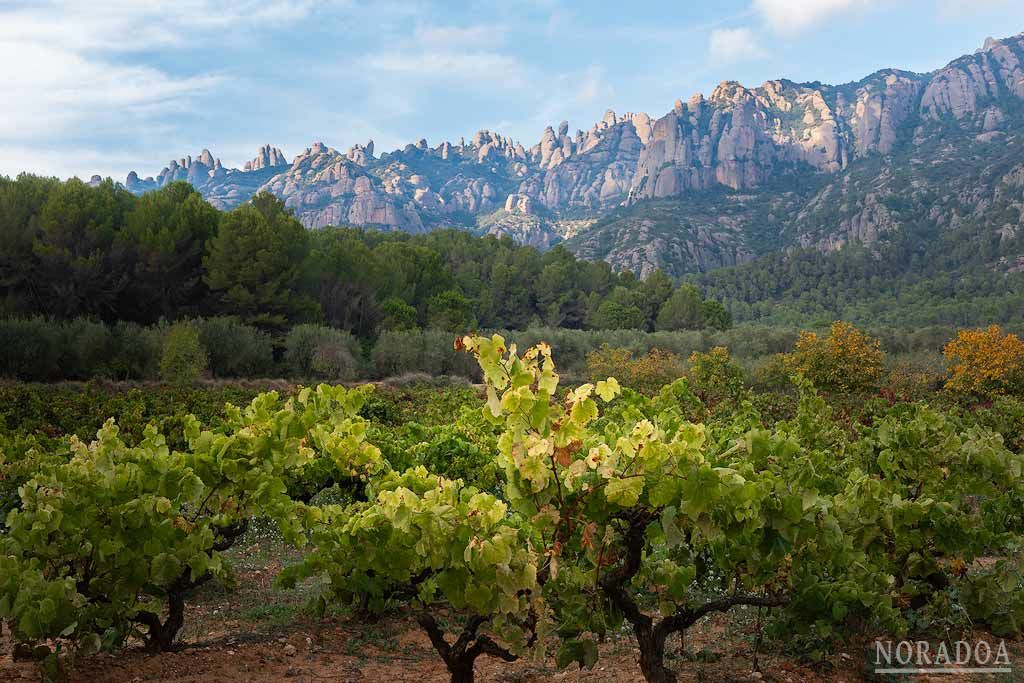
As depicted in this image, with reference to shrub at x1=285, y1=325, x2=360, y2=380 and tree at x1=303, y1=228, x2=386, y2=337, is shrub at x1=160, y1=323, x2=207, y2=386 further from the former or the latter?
tree at x1=303, y1=228, x2=386, y2=337

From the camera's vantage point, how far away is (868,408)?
1502cm

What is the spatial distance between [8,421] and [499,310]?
135ft

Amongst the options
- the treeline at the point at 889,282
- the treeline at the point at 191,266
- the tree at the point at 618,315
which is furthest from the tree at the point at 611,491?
the treeline at the point at 889,282

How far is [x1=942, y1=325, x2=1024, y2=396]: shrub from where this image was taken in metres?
19.1

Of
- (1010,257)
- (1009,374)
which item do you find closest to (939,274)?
(1010,257)

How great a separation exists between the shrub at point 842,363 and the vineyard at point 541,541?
17.9 meters

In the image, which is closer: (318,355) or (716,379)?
(716,379)

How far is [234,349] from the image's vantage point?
27.6m

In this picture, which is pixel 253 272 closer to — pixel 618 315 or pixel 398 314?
pixel 398 314

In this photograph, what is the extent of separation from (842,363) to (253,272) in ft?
80.7

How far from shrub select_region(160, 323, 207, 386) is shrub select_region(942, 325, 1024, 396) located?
24.0 meters

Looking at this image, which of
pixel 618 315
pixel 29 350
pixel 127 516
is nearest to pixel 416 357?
pixel 29 350

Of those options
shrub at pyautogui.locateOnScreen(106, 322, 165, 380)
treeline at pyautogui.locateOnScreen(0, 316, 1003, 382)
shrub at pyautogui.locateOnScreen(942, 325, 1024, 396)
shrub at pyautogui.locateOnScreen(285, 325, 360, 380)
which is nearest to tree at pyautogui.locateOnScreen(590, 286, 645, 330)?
treeline at pyautogui.locateOnScreen(0, 316, 1003, 382)

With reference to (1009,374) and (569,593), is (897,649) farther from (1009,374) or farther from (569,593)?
(1009,374)
